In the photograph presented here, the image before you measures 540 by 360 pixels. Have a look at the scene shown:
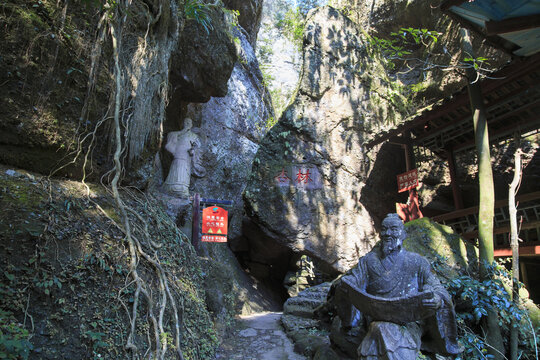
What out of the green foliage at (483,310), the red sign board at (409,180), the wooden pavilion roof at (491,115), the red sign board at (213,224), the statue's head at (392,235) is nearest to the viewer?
the statue's head at (392,235)

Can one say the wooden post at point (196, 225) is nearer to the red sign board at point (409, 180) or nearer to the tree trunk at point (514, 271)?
the red sign board at point (409, 180)

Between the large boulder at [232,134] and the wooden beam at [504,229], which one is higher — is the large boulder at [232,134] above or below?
above

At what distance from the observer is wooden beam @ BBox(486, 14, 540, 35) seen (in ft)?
15.6

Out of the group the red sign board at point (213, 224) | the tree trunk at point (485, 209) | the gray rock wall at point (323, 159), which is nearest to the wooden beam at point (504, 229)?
the tree trunk at point (485, 209)

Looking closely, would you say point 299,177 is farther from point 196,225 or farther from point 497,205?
point 497,205

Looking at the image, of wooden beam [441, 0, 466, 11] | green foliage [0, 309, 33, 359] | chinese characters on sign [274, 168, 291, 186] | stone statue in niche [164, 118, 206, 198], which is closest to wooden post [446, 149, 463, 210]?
chinese characters on sign [274, 168, 291, 186]

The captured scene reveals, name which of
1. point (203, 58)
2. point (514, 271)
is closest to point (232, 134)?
point (203, 58)

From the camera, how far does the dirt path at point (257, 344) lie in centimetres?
508

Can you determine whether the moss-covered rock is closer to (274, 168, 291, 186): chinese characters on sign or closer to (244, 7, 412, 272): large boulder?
(244, 7, 412, 272): large boulder

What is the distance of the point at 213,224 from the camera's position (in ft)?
22.2

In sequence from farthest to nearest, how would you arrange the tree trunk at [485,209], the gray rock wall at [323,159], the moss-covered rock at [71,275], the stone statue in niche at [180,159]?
the gray rock wall at [323,159] < the stone statue in niche at [180,159] < the tree trunk at [485,209] < the moss-covered rock at [71,275]

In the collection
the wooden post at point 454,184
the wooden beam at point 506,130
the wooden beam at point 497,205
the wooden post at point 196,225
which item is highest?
the wooden beam at point 506,130

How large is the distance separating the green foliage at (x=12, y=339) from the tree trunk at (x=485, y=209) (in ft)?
17.7

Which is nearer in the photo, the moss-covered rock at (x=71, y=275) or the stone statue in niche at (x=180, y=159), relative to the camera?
the moss-covered rock at (x=71, y=275)
